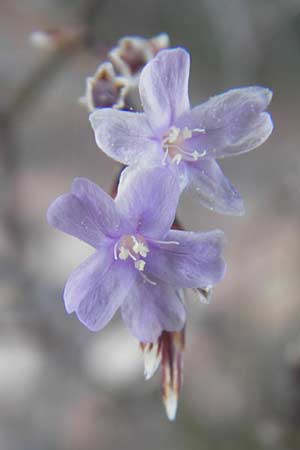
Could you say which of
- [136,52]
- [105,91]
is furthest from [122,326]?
[105,91]

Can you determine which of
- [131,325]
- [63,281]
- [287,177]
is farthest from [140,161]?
[63,281]

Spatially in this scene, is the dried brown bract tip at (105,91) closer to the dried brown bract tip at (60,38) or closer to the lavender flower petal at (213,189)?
the lavender flower petal at (213,189)

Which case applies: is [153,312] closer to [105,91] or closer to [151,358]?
[151,358]

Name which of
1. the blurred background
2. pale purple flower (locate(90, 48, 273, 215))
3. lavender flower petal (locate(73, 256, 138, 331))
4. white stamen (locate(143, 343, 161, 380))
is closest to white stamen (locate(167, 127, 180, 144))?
pale purple flower (locate(90, 48, 273, 215))

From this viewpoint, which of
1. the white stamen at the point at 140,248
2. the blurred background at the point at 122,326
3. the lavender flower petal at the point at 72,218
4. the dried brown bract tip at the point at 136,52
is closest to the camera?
the lavender flower petal at the point at 72,218

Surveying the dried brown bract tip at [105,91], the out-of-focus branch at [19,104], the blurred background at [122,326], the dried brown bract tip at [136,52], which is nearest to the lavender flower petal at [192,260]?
the dried brown bract tip at [105,91]

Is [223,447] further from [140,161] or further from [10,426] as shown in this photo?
[140,161]

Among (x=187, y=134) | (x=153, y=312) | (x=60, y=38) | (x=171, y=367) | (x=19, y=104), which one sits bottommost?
(x=171, y=367)
